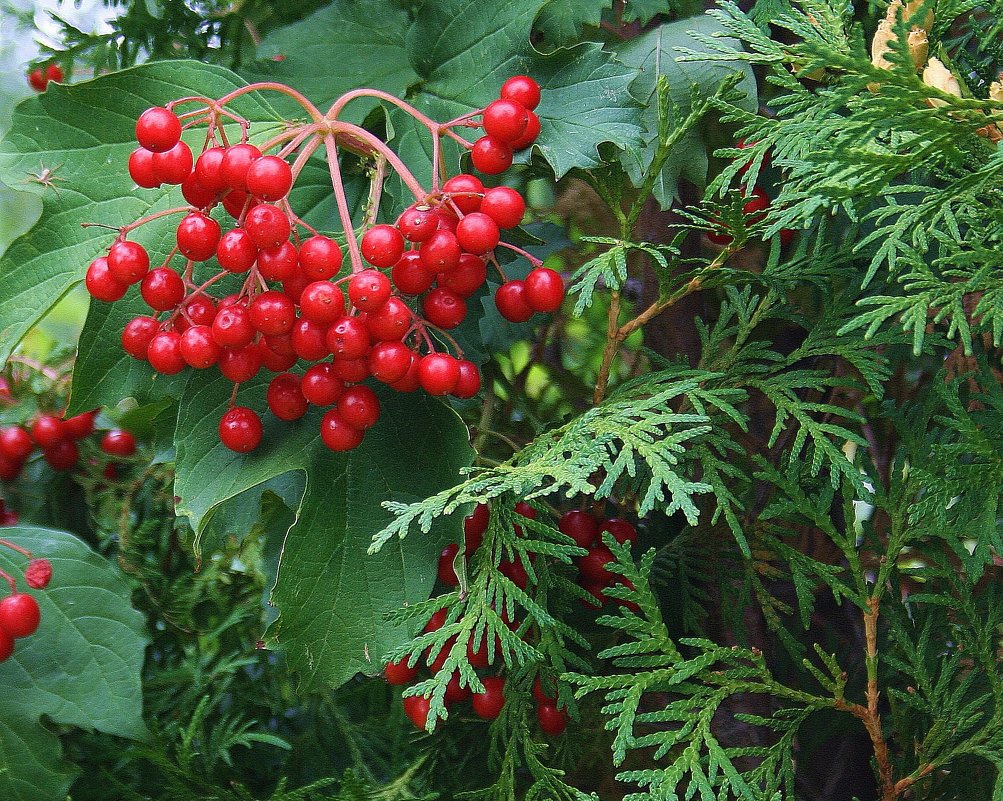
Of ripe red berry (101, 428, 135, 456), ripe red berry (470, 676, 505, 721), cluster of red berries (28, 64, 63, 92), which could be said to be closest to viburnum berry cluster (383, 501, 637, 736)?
ripe red berry (470, 676, 505, 721)

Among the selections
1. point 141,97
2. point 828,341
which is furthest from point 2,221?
point 828,341

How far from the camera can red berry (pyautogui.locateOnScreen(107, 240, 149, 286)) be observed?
0.69 metres

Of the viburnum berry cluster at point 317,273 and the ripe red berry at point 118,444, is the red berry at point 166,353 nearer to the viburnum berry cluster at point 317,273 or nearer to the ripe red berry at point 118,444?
the viburnum berry cluster at point 317,273

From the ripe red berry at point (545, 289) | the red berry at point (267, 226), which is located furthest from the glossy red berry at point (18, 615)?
the ripe red berry at point (545, 289)

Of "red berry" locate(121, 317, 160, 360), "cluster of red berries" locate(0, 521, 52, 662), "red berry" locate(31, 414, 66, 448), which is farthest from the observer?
"red berry" locate(31, 414, 66, 448)

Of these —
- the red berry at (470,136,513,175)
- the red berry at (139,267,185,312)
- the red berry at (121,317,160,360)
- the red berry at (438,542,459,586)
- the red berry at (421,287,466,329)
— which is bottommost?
the red berry at (438,542,459,586)

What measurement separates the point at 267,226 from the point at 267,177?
0.11 ft

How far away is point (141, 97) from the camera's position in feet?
2.54

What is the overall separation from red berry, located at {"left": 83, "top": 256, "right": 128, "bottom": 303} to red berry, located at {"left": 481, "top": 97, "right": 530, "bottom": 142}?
0.30m

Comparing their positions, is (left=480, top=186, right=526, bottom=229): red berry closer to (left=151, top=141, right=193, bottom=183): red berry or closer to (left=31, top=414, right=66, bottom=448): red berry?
(left=151, top=141, right=193, bottom=183): red berry

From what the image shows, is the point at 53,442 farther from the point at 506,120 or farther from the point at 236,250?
the point at 506,120

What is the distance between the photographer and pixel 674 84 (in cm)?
81

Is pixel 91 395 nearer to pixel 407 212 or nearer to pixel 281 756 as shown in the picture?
pixel 407 212

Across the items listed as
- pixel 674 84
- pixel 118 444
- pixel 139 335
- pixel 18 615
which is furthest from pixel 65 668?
pixel 674 84
